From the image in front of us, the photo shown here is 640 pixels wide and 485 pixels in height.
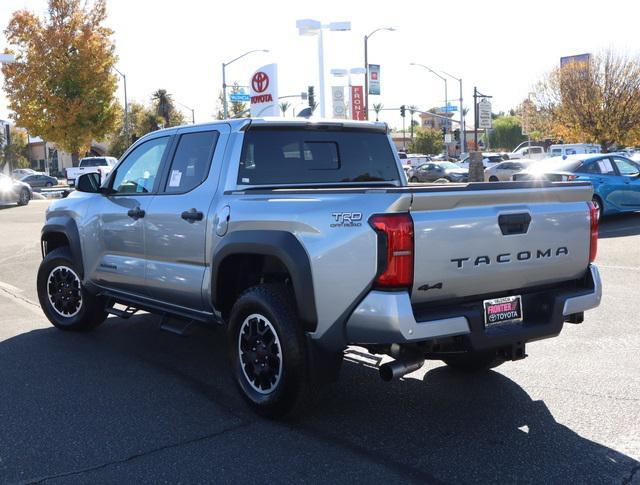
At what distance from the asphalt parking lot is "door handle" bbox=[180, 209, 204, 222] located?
125 centimetres

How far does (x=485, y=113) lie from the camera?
31781mm

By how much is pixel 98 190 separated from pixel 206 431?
2976mm

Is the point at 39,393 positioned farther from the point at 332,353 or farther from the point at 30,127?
the point at 30,127

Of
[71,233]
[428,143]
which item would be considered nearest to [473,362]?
[71,233]

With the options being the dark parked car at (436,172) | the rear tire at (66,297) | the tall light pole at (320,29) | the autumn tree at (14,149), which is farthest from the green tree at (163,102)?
the rear tire at (66,297)

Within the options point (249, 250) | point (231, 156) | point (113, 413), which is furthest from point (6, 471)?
point (231, 156)

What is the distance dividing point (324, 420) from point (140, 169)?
2.91m

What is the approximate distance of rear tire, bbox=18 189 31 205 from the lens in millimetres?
26327

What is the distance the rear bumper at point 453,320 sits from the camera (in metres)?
3.78

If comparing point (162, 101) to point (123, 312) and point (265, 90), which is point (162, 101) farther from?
point (123, 312)

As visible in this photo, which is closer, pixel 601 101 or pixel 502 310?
pixel 502 310

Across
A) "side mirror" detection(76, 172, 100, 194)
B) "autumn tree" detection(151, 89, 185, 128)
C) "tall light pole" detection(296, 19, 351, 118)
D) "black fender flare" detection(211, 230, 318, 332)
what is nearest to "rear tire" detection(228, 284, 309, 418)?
"black fender flare" detection(211, 230, 318, 332)

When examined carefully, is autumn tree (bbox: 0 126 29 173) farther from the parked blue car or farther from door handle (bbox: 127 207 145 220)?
door handle (bbox: 127 207 145 220)

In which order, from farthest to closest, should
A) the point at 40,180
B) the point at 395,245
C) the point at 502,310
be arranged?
the point at 40,180
the point at 502,310
the point at 395,245
